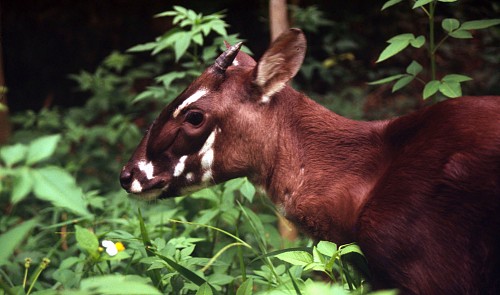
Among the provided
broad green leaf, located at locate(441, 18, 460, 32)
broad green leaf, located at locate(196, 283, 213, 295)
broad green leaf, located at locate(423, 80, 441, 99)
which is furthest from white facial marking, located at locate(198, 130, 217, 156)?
broad green leaf, located at locate(441, 18, 460, 32)

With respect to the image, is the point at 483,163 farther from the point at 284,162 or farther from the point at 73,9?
the point at 73,9

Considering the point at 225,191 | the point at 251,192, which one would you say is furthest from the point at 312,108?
the point at 225,191

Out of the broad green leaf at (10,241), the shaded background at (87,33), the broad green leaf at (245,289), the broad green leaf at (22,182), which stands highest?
the broad green leaf at (22,182)

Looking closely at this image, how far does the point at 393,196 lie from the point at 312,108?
0.77 meters

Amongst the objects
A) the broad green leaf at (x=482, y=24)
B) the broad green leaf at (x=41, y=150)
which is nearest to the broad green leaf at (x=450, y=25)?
the broad green leaf at (x=482, y=24)

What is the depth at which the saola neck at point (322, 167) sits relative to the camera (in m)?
2.97

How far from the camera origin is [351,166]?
3.06 metres

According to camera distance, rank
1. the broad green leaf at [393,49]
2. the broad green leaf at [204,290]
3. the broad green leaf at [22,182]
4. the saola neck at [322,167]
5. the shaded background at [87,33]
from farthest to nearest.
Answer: the shaded background at [87,33], the broad green leaf at [393,49], the saola neck at [322,167], the broad green leaf at [204,290], the broad green leaf at [22,182]

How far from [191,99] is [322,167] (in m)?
0.76

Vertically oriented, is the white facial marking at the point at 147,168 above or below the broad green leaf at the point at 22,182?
below

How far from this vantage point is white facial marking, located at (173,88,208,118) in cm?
333

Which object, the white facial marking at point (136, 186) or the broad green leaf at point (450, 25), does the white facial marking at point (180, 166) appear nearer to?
the white facial marking at point (136, 186)

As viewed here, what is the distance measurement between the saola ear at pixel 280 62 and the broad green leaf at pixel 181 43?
0.83 m

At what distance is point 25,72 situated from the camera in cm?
912
